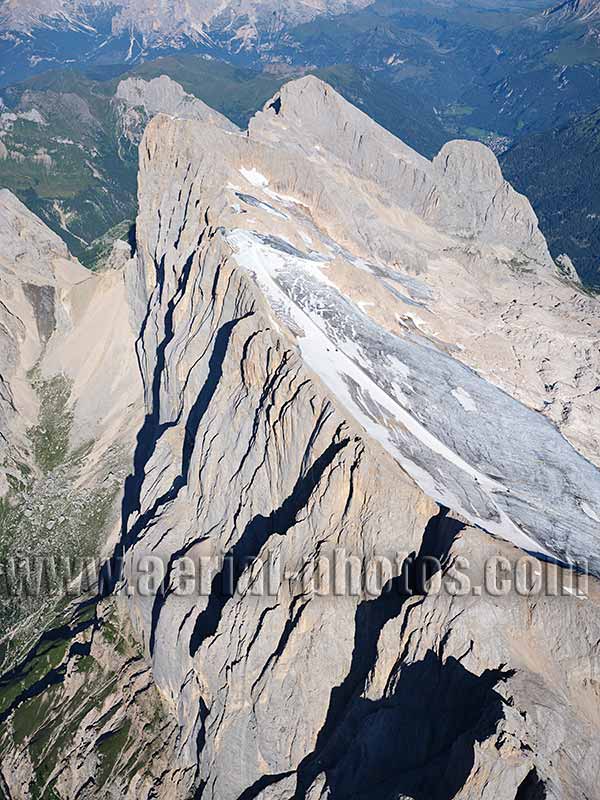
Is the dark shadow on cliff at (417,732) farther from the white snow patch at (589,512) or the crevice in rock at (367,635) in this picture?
the white snow patch at (589,512)

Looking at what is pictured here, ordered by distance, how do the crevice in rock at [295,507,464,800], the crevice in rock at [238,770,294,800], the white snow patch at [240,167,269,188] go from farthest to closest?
the white snow patch at [240,167,269,188], the crevice in rock at [238,770,294,800], the crevice in rock at [295,507,464,800]

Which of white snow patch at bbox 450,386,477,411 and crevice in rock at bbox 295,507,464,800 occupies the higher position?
white snow patch at bbox 450,386,477,411

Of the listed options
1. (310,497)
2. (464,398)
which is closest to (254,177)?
(464,398)

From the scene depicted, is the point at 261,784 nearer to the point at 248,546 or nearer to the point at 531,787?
the point at 248,546

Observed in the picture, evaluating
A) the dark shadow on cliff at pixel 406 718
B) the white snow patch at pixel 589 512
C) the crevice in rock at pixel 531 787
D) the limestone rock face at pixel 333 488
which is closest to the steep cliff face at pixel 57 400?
the limestone rock face at pixel 333 488

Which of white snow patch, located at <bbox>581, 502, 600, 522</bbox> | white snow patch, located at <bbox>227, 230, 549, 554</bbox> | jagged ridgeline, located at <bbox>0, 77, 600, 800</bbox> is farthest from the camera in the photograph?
white snow patch, located at <bbox>581, 502, 600, 522</bbox>

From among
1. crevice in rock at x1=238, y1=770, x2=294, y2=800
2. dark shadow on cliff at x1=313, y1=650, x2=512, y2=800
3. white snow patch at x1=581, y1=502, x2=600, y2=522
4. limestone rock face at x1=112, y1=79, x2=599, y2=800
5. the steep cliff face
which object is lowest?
white snow patch at x1=581, y1=502, x2=600, y2=522

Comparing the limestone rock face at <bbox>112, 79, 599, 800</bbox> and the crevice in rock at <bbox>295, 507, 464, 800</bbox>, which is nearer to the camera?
the limestone rock face at <bbox>112, 79, 599, 800</bbox>

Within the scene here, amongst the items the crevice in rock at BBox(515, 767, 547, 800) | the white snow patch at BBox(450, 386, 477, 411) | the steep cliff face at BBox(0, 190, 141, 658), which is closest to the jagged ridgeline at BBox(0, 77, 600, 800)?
the crevice in rock at BBox(515, 767, 547, 800)

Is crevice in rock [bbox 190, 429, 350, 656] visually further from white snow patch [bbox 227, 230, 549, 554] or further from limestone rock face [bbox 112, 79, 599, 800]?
white snow patch [bbox 227, 230, 549, 554]
